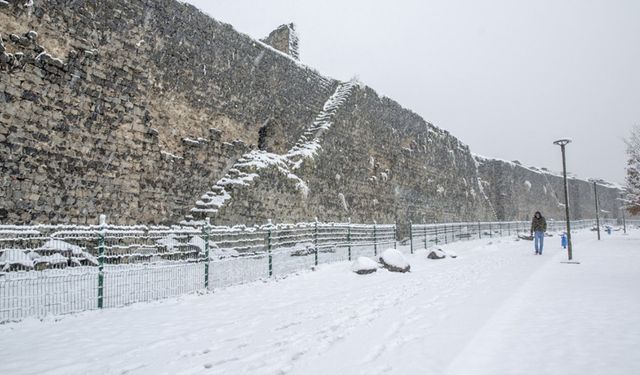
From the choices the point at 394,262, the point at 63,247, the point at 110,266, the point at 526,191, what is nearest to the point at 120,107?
the point at 63,247

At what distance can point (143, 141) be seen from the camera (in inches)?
465

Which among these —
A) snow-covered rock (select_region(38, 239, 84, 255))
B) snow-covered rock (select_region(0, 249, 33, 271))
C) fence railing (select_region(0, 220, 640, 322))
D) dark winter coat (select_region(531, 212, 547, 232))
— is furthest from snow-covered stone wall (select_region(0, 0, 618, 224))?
dark winter coat (select_region(531, 212, 547, 232))

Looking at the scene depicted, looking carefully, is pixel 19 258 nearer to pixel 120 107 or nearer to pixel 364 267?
pixel 120 107

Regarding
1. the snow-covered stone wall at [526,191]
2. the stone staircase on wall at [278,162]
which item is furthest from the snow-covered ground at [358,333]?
the snow-covered stone wall at [526,191]

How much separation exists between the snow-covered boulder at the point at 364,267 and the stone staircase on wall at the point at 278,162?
4995mm

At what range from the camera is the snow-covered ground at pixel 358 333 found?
11.8 feet

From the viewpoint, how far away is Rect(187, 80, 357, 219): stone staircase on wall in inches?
520

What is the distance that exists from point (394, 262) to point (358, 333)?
6672 mm

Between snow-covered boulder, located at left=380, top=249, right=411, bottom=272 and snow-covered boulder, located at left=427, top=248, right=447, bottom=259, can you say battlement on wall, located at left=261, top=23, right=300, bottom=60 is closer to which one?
snow-covered boulder, located at left=427, top=248, right=447, bottom=259

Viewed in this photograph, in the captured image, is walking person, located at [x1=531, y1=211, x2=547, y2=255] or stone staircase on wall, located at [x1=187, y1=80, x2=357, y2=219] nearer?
stone staircase on wall, located at [x1=187, y1=80, x2=357, y2=219]

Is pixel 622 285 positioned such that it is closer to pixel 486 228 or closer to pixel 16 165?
pixel 16 165

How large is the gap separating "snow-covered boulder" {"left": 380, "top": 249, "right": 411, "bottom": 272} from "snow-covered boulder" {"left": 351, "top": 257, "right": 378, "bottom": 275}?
0.56 meters

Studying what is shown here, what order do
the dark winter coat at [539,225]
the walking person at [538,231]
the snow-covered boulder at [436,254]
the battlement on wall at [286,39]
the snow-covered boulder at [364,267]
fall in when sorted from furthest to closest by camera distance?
the battlement on wall at [286,39] < the dark winter coat at [539,225] < the walking person at [538,231] < the snow-covered boulder at [436,254] < the snow-covered boulder at [364,267]

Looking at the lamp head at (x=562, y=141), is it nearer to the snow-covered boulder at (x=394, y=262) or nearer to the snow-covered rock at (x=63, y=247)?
the snow-covered boulder at (x=394, y=262)
